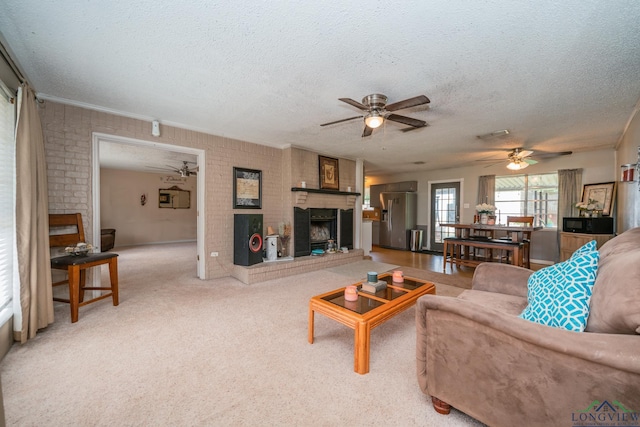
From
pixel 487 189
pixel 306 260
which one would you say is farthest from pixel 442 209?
pixel 306 260

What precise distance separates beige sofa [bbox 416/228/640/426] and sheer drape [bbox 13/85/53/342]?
9.93 feet

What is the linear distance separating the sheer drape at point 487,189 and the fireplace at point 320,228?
335 cm

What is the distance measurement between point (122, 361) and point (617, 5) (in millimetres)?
3952

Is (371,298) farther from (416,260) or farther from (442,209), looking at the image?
(442,209)

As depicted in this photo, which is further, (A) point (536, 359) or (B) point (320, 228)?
(B) point (320, 228)

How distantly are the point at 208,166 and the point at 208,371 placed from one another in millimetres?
3039

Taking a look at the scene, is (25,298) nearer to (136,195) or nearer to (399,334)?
(399,334)

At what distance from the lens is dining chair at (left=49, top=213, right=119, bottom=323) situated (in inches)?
94.0

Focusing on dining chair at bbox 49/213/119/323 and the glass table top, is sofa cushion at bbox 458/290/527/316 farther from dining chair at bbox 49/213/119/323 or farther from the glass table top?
dining chair at bbox 49/213/119/323

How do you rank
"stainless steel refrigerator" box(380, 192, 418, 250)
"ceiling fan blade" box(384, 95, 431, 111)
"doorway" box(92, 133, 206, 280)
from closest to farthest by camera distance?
1. "ceiling fan blade" box(384, 95, 431, 111)
2. "doorway" box(92, 133, 206, 280)
3. "stainless steel refrigerator" box(380, 192, 418, 250)

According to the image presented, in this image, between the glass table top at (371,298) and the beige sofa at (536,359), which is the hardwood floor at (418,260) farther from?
the beige sofa at (536,359)

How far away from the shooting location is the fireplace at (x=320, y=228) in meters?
4.79

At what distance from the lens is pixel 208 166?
3945mm

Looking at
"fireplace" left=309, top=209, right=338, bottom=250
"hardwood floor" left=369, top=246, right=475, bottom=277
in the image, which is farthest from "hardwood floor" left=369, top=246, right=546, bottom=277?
"fireplace" left=309, top=209, right=338, bottom=250
